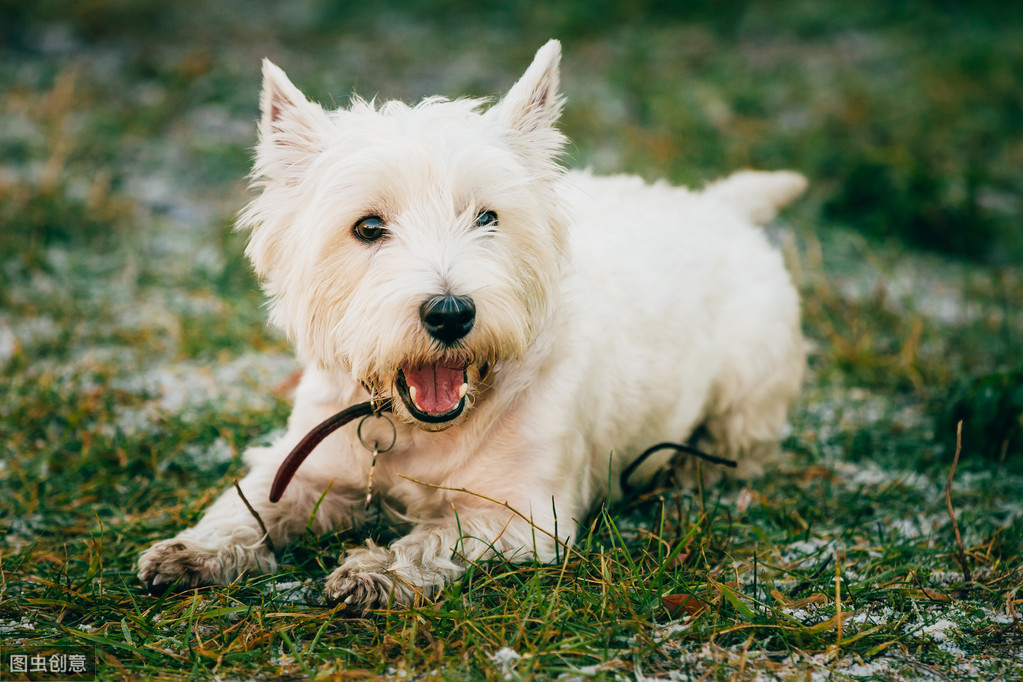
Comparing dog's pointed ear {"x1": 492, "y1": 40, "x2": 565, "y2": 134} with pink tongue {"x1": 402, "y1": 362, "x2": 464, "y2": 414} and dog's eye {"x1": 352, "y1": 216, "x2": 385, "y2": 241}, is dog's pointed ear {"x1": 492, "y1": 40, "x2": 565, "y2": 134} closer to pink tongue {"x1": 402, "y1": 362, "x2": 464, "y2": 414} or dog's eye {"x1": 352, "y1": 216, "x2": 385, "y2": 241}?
dog's eye {"x1": 352, "y1": 216, "x2": 385, "y2": 241}

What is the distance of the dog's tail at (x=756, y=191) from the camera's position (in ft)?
13.7

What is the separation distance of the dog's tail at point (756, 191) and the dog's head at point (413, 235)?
173 cm

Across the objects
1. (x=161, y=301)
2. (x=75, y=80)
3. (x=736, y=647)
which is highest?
(x=75, y=80)

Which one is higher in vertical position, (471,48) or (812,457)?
(471,48)

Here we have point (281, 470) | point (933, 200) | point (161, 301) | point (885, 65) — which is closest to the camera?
point (281, 470)

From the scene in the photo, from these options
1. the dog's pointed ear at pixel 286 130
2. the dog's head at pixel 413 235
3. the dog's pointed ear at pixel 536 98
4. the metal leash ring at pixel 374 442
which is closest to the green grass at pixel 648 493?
the metal leash ring at pixel 374 442

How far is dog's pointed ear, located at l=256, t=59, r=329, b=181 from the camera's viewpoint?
258 centimetres

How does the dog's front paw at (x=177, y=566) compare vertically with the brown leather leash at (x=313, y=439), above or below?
below

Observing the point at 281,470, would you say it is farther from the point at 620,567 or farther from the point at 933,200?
the point at 933,200

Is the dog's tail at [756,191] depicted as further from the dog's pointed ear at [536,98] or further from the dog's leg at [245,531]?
the dog's leg at [245,531]

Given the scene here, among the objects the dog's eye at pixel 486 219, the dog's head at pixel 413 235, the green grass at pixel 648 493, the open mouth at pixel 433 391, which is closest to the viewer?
the green grass at pixel 648 493

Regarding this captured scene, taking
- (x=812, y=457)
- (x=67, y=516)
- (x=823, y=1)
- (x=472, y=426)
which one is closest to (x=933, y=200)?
(x=812, y=457)

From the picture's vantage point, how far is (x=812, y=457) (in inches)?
146

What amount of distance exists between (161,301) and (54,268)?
0.76m
